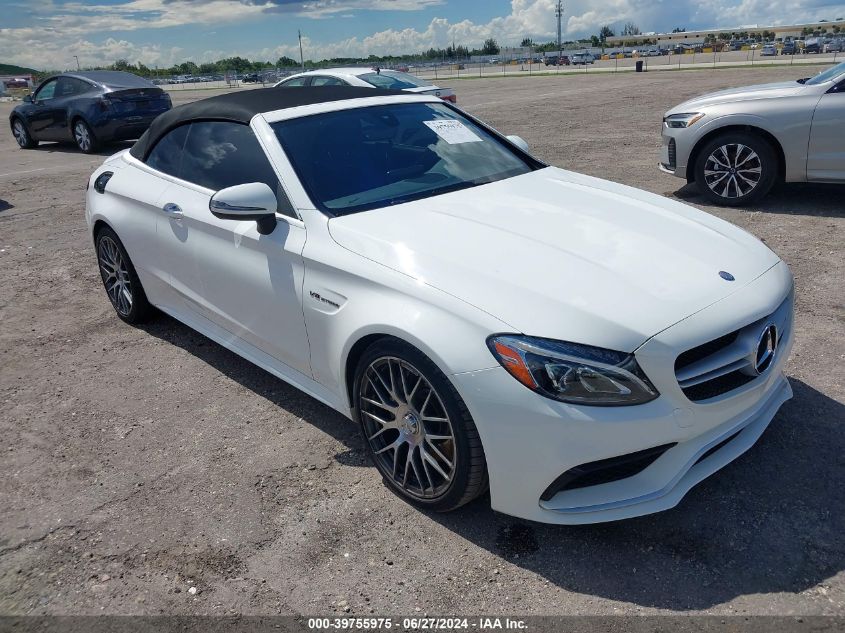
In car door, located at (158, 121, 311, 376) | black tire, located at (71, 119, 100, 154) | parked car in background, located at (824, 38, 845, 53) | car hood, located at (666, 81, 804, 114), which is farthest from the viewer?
parked car in background, located at (824, 38, 845, 53)

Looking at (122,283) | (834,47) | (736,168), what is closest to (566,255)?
(122,283)

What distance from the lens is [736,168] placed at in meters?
7.20

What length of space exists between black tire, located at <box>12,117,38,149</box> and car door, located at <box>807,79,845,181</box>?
15.4 metres

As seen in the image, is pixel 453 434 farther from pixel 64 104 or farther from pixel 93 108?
pixel 64 104

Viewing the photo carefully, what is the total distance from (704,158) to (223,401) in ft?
18.5

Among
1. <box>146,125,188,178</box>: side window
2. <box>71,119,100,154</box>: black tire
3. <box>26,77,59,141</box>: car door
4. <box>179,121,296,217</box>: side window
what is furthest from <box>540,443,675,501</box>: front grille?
<box>26,77,59,141</box>: car door

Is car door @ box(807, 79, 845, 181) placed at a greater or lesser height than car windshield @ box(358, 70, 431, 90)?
lesser

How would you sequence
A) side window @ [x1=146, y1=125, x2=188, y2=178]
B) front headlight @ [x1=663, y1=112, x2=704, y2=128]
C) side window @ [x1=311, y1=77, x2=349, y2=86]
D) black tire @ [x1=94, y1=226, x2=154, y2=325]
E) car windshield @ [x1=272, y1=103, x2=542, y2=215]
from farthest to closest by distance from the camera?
side window @ [x1=311, y1=77, x2=349, y2=86], front headlight @ [x1=663, y1=112, x2=704, y2=128], black tire @ [x1=94, y1=226, x2=154, y2=325], side window @ [x1=146, y1=125, x2=188, y2=178], car windshield @ [x1=272, y1=103, x2=542, y2=215]

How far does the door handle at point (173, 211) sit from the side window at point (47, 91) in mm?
12955

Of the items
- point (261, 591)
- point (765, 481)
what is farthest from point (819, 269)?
point (261, 591)

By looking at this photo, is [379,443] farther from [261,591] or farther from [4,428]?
[4,428]

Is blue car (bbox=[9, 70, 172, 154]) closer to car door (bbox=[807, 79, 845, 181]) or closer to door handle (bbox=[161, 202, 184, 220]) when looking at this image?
door handle (bbox=[161, 202, 184, 220])

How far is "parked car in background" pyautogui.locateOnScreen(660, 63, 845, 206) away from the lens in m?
6.72

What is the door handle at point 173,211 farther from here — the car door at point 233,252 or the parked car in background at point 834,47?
the parked car in background at point 834,47
